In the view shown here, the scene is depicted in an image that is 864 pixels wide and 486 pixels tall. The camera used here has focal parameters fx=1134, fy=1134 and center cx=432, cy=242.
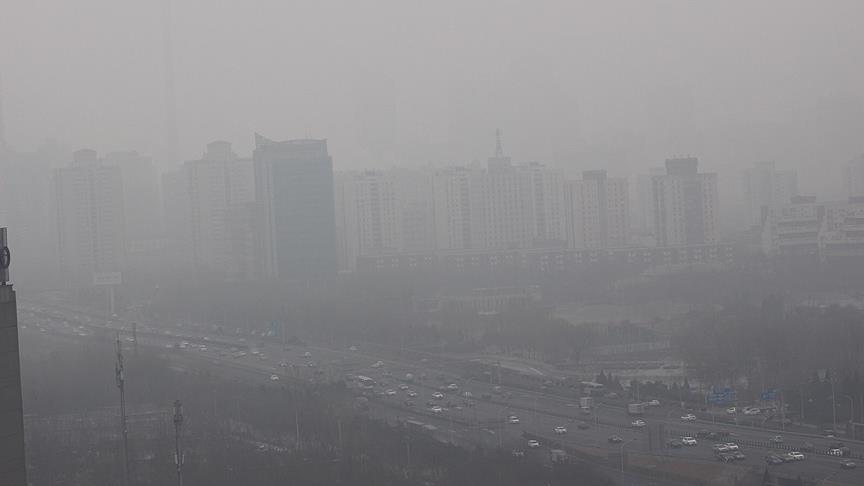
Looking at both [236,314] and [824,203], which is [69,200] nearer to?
[236,314]

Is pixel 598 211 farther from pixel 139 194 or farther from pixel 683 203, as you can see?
pixel 139 194

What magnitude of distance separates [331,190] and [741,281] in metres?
5.67

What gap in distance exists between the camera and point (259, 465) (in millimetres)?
5406

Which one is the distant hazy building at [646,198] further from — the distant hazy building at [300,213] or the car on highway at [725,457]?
the car on highway at [725,457]

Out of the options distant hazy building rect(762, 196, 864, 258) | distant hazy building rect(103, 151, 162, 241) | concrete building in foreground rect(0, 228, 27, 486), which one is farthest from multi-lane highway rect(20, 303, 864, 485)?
distant hazy building rect(762, 196, 864, 258)

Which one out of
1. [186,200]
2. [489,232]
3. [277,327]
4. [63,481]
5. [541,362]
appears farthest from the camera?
[186,200]

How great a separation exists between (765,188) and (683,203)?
146 cm

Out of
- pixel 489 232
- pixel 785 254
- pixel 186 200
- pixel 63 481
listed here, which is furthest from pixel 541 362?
pixel 186 200

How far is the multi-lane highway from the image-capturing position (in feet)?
17.6

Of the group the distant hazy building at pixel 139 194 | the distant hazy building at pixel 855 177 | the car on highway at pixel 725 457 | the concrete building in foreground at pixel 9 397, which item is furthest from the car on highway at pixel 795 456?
the distant hazy building at pixel 139 194

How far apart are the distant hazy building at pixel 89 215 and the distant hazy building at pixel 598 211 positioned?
6567mm

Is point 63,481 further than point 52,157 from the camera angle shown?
No

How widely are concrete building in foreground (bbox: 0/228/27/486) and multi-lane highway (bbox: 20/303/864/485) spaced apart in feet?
11.8

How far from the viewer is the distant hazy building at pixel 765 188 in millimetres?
15742
